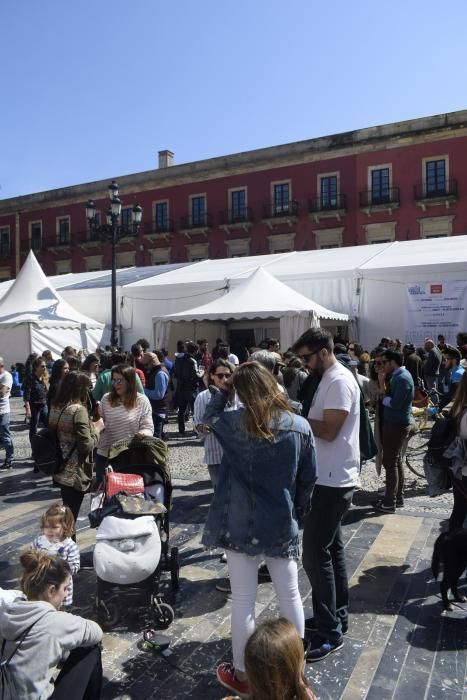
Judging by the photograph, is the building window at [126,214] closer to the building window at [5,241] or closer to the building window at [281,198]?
the building window at [281,198]

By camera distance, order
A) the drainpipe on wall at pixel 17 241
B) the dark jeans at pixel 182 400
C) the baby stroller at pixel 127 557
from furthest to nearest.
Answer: the drainpipe on wall at pixel 17 241
the dark jeans at pixel 182 400
the baby stroller at pixel 127 557

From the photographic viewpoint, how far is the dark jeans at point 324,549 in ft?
8.55

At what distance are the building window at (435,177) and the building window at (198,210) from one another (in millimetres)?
11977

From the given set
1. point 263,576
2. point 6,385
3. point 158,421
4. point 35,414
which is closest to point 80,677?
point 263,576

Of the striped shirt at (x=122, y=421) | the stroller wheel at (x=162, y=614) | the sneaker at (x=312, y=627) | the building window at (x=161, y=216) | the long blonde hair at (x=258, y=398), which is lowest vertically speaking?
the sneaker at (x=312, y=627)

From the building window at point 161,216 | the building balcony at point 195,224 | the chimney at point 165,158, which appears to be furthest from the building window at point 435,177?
the chimney at point 165,158

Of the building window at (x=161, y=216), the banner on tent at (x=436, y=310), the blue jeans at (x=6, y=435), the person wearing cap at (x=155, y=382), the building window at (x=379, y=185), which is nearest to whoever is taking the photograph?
the person wearing cap at (x=155, y=382)

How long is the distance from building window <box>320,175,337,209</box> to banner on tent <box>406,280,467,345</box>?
50.1ft

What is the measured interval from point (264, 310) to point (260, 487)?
993 centimetres

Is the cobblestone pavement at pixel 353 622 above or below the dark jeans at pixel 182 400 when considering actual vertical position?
below

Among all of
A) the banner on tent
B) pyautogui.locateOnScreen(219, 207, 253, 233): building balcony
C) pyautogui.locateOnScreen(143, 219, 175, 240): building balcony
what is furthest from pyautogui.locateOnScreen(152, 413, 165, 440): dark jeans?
pyautogui.locateOnScreen(143, 219, 175, 240): building balcony

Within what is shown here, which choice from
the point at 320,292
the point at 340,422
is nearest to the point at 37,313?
the point at 320,292

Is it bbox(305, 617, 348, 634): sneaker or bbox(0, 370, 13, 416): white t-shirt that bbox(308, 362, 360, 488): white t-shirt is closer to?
bbox(305, 617, 348, 634): sneaker

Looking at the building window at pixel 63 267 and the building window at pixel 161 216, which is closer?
the building window at pixel 161 216
